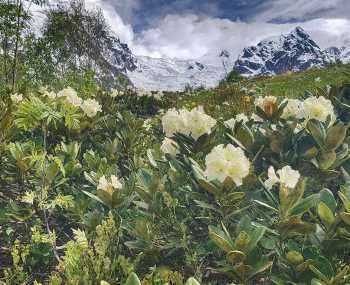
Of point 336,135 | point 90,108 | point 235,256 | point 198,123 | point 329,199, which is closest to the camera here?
point 235,256

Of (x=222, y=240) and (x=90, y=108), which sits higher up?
(x=90, y=108)

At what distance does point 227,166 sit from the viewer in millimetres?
2184

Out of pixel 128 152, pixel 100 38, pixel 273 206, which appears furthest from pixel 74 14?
pixel 273 206

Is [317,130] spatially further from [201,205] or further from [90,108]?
[90,108]

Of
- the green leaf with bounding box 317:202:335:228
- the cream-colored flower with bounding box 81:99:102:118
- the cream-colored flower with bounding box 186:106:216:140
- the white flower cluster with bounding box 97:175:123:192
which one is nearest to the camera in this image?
the green leaf with bounding box 317:202:335:228

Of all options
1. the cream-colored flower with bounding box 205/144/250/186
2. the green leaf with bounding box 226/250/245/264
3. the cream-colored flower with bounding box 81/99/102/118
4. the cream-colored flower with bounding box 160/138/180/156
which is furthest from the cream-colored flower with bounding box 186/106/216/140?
the cream-colored flower with bounding box 81/99/102/118

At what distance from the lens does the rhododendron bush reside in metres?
1.99

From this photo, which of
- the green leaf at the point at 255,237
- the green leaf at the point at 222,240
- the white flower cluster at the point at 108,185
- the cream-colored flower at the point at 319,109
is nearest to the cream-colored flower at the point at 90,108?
the white flower cluster at the point at 108,185

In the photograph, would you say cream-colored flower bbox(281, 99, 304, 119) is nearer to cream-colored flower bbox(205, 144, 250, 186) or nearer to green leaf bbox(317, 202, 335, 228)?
cream-colored flower bbox(205, 144, 250, 186)

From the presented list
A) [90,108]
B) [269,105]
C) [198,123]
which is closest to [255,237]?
[198,123]

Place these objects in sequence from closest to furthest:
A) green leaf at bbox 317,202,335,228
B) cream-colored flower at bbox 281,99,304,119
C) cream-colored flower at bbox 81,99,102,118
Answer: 1. green leaf at bbox 317,202,335,228
2. cream-colored flower at bbox 281,99,304,119
3. cream-colored flower at bbox 81,99,102,118

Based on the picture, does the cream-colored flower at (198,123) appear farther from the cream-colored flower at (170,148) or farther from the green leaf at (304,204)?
the green leaf at (304,204)

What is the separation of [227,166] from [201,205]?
0.22 meters

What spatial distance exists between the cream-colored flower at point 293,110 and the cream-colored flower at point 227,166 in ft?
3.18
